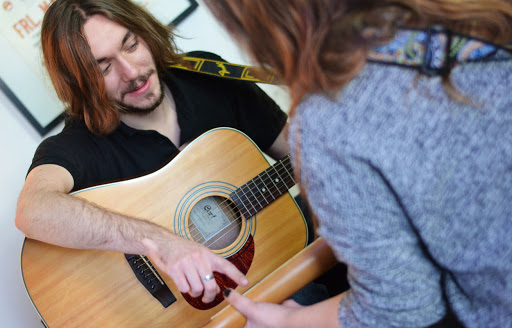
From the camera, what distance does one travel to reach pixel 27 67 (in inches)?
63.7

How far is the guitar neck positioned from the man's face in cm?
43

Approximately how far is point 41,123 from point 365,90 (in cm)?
144

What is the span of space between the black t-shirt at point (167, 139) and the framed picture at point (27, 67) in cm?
21

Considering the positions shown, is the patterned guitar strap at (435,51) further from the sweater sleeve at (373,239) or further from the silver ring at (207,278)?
the silver ring at (207,278)

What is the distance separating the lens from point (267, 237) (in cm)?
134

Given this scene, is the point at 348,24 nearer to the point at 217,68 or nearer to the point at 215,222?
the point at 215,222

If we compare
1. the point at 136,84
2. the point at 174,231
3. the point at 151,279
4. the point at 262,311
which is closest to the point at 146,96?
the point at 136,84

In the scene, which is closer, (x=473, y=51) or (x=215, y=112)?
(x=473, y=51)

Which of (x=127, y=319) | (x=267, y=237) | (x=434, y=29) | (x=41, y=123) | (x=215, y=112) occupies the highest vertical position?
(x=41, y=123)

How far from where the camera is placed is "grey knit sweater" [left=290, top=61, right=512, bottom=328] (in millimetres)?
528

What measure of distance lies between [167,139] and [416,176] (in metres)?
1.07

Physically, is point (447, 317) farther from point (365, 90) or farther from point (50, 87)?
point (50, 87)

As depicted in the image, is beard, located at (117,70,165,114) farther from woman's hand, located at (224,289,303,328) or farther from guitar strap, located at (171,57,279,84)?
woman's hand, located at (224,289,303,328)

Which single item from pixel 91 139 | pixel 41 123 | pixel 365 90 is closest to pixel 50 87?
pixel 41 123
